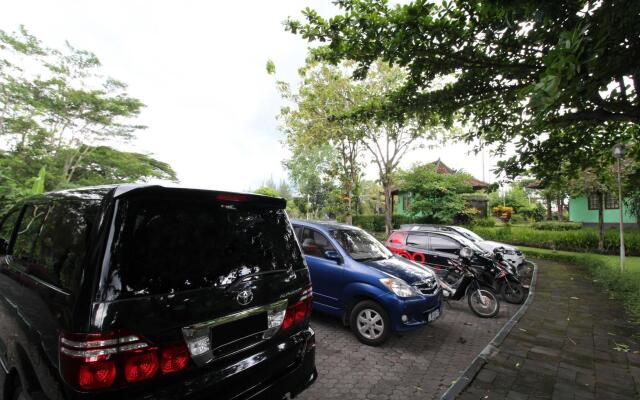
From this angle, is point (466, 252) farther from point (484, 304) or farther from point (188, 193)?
point (188, 193)

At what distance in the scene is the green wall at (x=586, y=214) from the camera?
21.4 meters

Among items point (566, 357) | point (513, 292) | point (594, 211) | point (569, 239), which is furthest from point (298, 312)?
point (594, 211)

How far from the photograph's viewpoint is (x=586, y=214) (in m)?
24.2

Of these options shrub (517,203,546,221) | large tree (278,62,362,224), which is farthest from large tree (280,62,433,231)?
shrub (517,203,546,221)

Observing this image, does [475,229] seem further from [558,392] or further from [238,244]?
[238,244]

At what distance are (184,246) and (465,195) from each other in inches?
918

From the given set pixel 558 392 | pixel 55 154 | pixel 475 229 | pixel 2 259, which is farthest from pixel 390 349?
pixel 55 154

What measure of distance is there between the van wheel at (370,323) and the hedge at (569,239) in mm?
15243

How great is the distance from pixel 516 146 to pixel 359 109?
325 centimetres

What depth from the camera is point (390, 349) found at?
479 cm

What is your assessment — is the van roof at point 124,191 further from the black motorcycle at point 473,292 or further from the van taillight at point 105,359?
the black motorcycle at point 473,292

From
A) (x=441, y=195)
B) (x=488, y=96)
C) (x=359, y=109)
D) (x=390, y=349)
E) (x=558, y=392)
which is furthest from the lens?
(x=441, y=195)

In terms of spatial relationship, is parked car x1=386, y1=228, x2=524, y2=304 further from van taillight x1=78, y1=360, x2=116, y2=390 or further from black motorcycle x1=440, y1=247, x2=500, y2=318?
van taillight x1=78, y1=360, x2=116, y2=390

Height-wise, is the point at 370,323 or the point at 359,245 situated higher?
the point at 359,245
